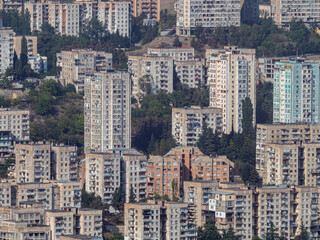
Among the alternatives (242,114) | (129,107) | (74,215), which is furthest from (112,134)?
(74,215)

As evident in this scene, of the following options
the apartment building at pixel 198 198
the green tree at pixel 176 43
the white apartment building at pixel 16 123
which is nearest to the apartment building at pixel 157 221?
the apartment building at pixel 198 198

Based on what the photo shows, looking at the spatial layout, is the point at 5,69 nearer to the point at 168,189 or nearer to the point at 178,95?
the point at 178,95

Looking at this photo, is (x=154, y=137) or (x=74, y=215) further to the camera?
(x=154, y=137)

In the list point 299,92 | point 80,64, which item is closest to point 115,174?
point 299,92

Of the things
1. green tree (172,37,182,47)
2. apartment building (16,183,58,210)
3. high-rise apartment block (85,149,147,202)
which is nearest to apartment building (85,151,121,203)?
high-rise apartment block (85,149,147,202)

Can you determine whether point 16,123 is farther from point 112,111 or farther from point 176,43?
point 176,43

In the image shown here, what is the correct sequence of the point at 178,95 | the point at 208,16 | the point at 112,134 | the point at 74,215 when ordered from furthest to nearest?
the point at 208,16 < the point at 178,95 < the point at 112,134 < the point at 74,215

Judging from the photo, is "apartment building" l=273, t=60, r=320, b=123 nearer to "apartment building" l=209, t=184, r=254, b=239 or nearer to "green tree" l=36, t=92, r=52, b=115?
"green tree" l=36, t=92, r=52, b=115

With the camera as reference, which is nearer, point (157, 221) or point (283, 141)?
point (157, 221)
